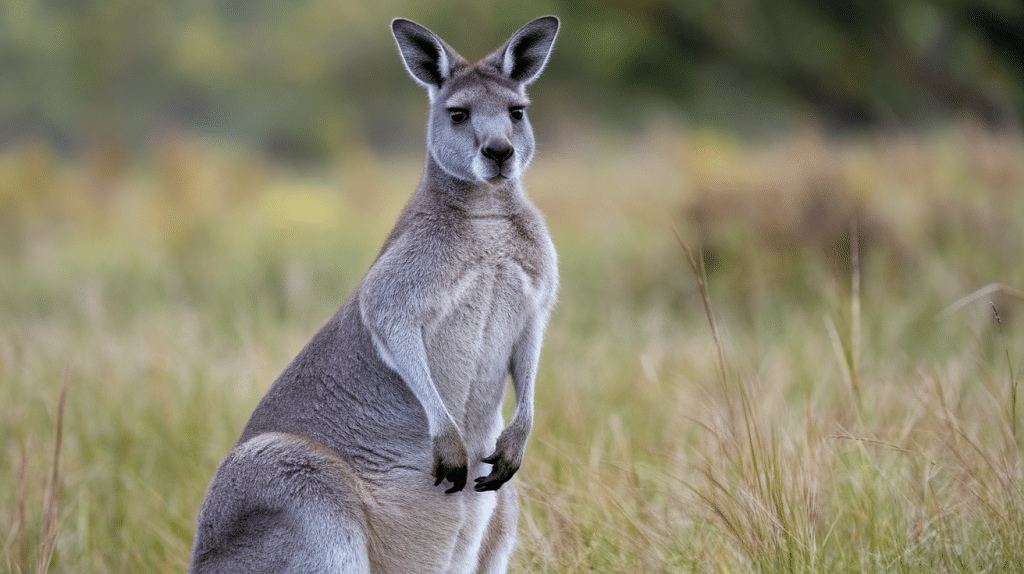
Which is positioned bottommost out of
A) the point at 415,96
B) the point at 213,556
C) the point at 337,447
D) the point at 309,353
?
the point at 415,96

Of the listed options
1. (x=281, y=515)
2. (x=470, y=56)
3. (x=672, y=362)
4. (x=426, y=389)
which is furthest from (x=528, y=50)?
(x=470, y=56)

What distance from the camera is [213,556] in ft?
7.95

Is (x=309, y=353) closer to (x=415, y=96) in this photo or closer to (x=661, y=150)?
(x=661, y=150)

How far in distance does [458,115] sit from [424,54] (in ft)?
0.80

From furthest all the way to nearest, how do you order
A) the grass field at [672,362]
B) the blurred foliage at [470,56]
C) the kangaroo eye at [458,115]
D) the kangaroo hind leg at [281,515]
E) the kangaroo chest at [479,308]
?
1. the blurred foliage at [470,56]
2. the grass field at [672,362]
3. the kangaroo eye at [458,115]
4. the kangaroo chest at [479,308]
5. the kangaroo hind leg at [281,515]

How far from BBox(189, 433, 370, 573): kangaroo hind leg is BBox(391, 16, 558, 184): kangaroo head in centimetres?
91

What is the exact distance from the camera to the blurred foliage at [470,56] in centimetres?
1334

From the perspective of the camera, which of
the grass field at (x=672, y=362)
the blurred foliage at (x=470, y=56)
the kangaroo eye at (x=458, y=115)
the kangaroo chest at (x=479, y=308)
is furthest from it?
the blurred foliage at (x=470, y=56)

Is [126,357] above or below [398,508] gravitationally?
below

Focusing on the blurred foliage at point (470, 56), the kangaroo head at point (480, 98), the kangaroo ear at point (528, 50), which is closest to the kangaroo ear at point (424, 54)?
the kangaroo head at point (480, 98)

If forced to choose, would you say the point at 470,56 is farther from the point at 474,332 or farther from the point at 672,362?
the point at 474,332

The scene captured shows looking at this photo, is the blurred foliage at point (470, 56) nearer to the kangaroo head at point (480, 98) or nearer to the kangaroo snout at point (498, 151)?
the kangaroo head at point (480, 98)

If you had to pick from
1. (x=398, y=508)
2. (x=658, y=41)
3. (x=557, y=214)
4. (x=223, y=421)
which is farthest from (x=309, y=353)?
(x=658, y=41)

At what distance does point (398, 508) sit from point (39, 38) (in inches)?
1034
